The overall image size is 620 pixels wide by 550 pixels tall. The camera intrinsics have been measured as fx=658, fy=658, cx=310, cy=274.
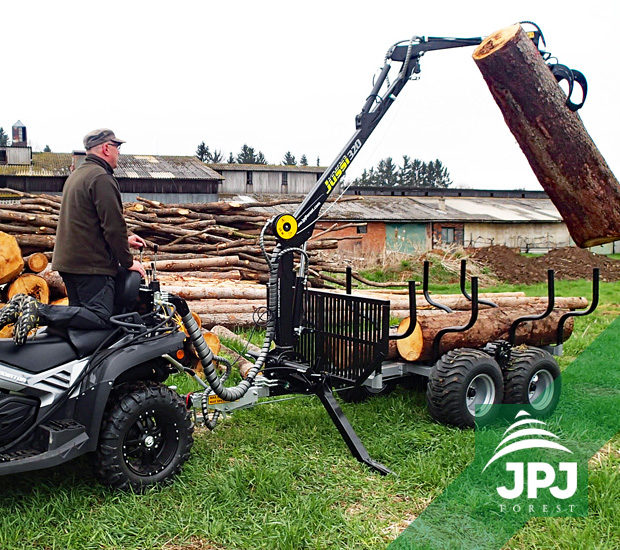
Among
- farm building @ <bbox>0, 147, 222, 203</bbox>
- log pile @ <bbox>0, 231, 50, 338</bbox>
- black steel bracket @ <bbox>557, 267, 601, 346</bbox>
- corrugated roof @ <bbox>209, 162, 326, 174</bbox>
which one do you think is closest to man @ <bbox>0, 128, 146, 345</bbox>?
log pile @ <bbox>0, 231, 50, 338</bbox>

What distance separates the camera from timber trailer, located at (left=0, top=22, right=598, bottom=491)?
14.1ft

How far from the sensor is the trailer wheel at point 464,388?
6043 millimetres

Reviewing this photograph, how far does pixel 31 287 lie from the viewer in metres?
8.57

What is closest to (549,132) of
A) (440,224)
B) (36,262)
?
(36,262)

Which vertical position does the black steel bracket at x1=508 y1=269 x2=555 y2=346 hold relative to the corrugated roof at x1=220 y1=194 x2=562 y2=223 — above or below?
below

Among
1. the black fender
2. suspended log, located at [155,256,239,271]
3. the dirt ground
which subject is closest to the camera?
the black fender

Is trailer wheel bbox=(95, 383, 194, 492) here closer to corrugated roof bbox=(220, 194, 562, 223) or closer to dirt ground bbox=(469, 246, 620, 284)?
dirt ground bbox=(469, 246, 620, 284)

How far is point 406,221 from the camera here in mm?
34594

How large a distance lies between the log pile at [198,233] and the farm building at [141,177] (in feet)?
58.8

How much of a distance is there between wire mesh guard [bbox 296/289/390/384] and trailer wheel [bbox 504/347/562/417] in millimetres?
1552

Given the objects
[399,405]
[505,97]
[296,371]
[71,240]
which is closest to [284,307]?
[296,371]

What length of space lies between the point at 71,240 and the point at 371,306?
2.55m

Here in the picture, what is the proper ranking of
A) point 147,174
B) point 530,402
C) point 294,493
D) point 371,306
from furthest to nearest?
point 147,174, point 530,402, point 371,306, point 294,493

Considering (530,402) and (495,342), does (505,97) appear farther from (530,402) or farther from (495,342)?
(530,402)
